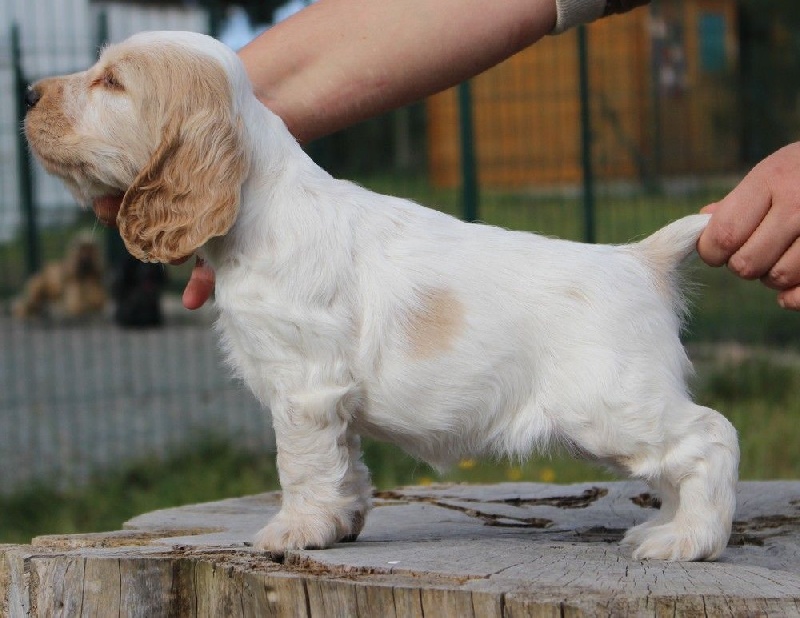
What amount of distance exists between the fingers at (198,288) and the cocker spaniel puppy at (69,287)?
7614 mm

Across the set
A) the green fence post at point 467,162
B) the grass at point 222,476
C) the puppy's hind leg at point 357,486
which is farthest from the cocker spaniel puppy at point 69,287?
the puppy's hind leg at point 357,486

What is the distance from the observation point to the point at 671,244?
3154 mm

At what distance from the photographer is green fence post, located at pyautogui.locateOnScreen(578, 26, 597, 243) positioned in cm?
836

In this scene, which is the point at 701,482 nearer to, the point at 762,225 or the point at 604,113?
the point at 762,225

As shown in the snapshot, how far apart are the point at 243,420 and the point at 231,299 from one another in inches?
198

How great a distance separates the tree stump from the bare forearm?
136 cm

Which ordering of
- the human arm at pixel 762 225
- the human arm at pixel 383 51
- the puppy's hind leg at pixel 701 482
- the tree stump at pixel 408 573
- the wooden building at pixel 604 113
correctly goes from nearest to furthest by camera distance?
the tree stump at pixel 408 573 → the puppy's hind leg at pixel 701 482 → the human arm at pixel 762 225 → the human arm at pixel 383 51 → the wooden building at pixel 604 113

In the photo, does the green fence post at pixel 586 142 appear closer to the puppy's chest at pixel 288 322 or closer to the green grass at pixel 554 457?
the green grass at pixel 554 457

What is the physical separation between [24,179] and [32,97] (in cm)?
653

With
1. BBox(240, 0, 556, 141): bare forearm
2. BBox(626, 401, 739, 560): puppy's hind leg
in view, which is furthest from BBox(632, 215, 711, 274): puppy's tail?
BBox(240, 0, 556, 141): bare forearm

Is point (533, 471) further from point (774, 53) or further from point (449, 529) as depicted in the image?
point (774, 53)

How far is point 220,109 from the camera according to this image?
300 centimetres

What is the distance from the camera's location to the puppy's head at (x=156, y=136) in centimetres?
297

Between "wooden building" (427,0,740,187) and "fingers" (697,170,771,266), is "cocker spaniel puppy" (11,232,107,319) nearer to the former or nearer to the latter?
"wooden building" (427,0,740,187)
